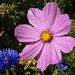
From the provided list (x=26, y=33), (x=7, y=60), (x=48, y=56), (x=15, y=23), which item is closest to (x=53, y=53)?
(x=48, y=56)

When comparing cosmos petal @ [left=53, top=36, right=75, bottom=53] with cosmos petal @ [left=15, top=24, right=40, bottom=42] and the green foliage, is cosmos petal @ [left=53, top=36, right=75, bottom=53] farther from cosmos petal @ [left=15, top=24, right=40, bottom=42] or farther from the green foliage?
the green foliage

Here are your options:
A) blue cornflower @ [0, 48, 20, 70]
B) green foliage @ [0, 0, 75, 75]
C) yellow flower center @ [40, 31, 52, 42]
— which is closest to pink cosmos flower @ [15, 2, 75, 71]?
yellow flower center @ [40, 31, 52, 42]

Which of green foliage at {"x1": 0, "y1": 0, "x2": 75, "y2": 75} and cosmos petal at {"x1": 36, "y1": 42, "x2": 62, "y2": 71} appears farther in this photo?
green foliage at {"x1": 0, "y1": 0, "x2": 75, "y2": 75}

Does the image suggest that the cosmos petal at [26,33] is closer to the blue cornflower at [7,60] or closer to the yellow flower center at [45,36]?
the yellow flower center at [45,36]

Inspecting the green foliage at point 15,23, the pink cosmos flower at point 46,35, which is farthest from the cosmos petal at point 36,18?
the green foliage at point 15,23

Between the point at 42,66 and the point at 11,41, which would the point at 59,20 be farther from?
the point at 11,41

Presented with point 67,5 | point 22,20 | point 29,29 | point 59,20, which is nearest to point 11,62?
point 29,29
